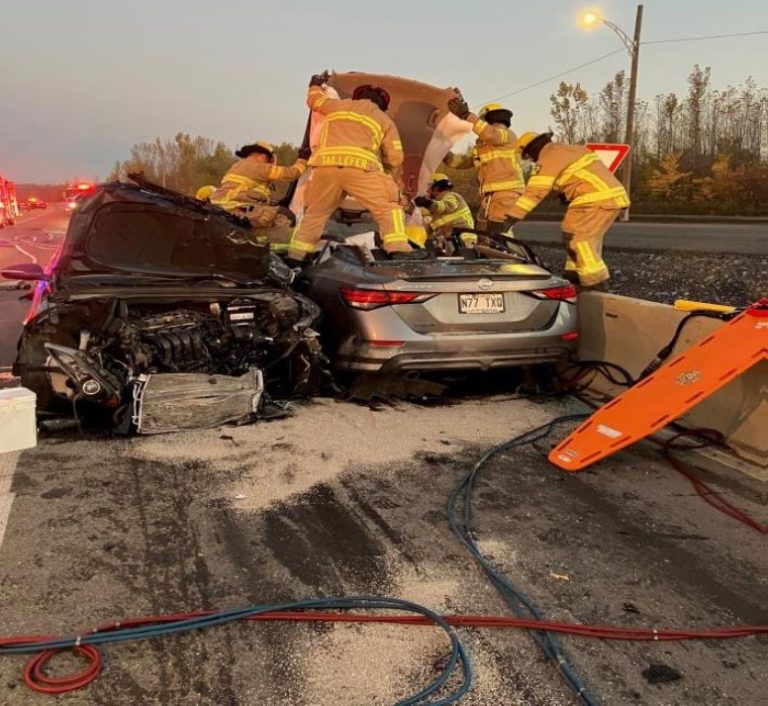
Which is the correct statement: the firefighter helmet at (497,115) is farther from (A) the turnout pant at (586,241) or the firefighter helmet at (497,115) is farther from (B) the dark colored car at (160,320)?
(B) the dark colored car at (160,320)

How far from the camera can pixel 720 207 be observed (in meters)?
31.0

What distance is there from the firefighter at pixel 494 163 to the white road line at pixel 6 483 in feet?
17.9

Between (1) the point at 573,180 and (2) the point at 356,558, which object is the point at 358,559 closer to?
(2) the point at 356,558

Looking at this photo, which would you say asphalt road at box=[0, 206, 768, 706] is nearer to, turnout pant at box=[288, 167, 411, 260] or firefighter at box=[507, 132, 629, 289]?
turnout pant at box=[288, 167, 411, 260]

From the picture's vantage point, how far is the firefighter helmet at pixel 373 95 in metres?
6.46

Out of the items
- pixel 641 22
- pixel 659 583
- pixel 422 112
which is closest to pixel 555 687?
pixel 659 583

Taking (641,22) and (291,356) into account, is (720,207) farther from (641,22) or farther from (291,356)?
(291,356)

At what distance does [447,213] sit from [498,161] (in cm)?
83

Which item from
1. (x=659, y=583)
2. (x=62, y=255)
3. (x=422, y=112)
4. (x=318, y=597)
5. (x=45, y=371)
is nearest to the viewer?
(x=318, y=597)

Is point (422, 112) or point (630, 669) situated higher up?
point (422, 112)

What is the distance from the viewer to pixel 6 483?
11.9 ft

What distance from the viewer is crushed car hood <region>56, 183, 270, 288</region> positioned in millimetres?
4508

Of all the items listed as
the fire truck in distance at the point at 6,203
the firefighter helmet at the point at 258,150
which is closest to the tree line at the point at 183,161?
the fire truck in distance at the point at 6,203

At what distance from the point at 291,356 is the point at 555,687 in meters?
3.12
